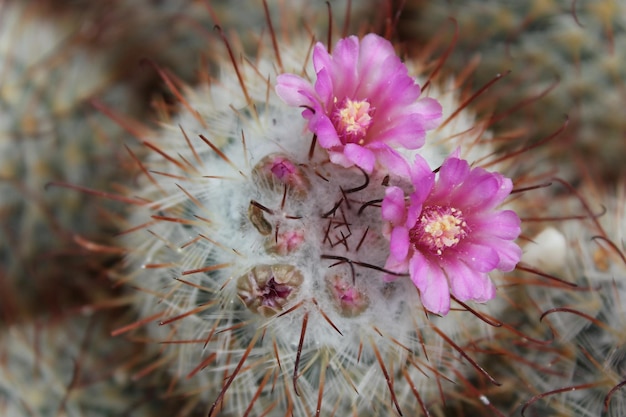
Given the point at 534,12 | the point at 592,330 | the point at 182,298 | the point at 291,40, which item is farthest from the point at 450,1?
the point at 182,298

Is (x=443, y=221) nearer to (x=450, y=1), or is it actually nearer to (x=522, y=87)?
(x=522, y=87)

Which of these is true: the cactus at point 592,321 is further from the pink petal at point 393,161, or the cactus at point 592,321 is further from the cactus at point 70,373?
the cactus at point 70,373

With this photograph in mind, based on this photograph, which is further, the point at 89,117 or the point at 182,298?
the point at 89,117

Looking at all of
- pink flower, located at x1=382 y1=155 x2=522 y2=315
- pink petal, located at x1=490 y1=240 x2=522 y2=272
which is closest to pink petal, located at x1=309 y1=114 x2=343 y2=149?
pink flower, located at x1=382 y1=155 x2=522 y2=315

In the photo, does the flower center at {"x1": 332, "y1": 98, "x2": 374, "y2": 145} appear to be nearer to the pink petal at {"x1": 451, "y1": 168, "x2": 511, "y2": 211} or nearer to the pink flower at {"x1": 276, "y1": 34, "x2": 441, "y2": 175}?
the pink flower at {"x1": 276, "y1": 34, "x2": 441, "y2": 175}

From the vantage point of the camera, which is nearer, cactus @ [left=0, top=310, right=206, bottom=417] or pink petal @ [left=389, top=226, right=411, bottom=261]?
pink petal @ [left=389, top=226, right=411, bottom=261]

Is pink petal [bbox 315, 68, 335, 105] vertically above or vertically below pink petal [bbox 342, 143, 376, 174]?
above

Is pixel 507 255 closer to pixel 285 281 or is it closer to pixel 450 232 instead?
pixel 450 232
